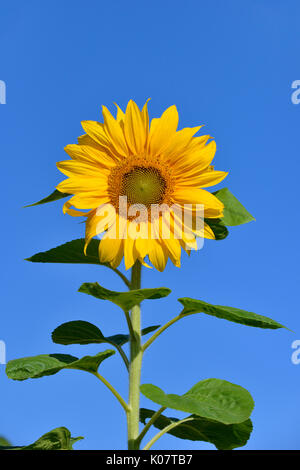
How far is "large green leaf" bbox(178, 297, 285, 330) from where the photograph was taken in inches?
93.9

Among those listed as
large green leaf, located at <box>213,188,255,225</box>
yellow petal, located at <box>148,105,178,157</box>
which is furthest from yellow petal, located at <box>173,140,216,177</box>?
large green leaf, located at <box>213,188,255,225</box>

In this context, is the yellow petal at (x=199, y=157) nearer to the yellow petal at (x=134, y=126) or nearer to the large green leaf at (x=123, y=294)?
the yellow petal at (x=134, y=126)

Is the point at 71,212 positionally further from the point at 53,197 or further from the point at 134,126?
the point at 134,126

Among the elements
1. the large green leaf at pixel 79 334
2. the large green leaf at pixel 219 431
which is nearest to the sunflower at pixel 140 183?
the large green leaf at pixel 79 334

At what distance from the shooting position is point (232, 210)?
277 cm

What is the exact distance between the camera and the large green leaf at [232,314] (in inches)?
93.9

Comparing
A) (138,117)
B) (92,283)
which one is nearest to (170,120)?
(138,117)

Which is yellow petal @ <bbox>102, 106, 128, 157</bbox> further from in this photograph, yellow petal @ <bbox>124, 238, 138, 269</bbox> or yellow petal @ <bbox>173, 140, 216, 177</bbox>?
yellow petal @ <bbox>124, 238, 138, 269</bbox>

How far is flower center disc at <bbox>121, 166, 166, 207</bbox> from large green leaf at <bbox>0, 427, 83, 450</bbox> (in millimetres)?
1134

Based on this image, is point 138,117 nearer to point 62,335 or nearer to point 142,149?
point 142,149

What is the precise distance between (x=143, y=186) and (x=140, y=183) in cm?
3

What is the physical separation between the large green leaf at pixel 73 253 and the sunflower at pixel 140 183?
7.3 inches
